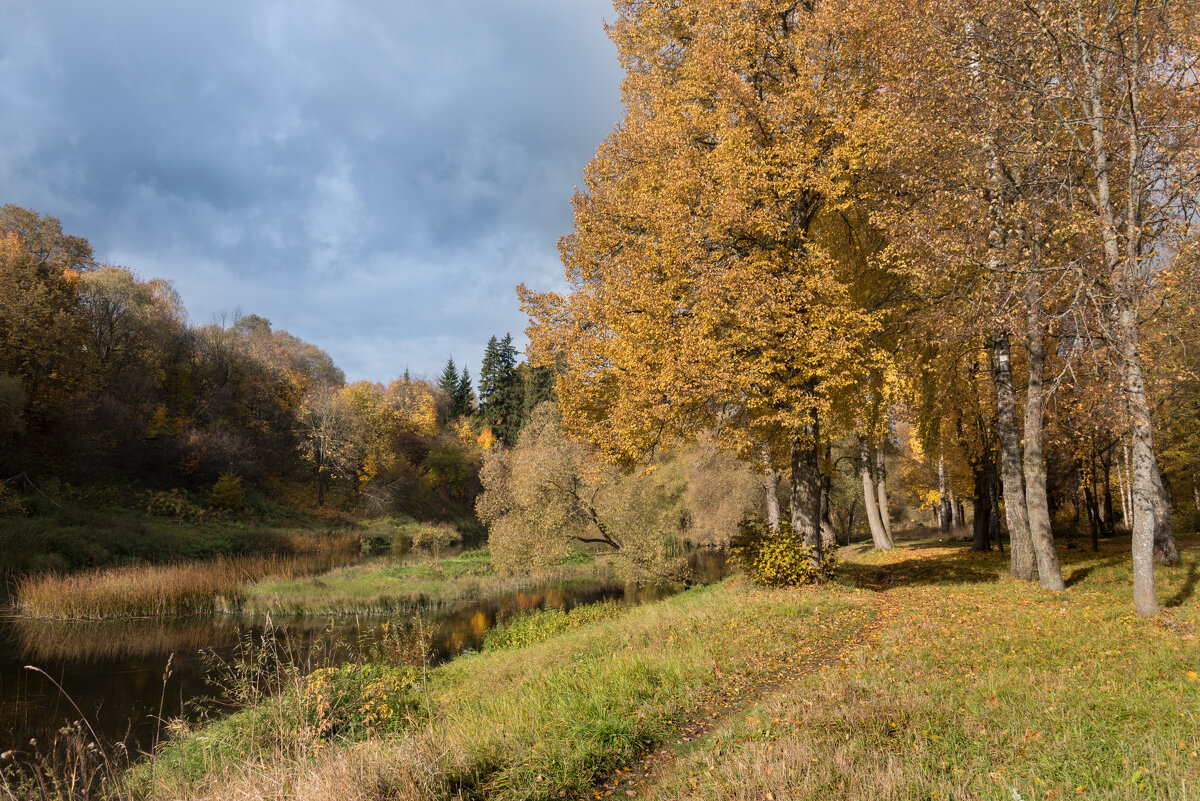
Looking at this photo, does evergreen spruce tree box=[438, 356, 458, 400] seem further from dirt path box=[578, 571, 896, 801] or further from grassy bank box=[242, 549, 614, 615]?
dirt path box=[578, 571, 896, 801]

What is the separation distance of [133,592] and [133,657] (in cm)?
605

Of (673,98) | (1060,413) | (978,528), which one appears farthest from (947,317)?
(978,528)

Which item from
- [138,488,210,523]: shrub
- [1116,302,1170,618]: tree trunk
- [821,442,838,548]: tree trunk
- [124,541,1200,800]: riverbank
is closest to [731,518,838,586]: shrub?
[821,442,838,548]: tree trunk

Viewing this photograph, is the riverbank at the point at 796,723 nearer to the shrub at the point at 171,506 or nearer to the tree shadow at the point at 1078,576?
the tree shadow at the point at 1078,576

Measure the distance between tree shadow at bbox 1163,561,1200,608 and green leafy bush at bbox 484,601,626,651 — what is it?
35.6 feet

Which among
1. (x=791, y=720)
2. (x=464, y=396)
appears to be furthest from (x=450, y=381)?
(x=791, y=720)

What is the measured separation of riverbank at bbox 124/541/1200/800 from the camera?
4.00m

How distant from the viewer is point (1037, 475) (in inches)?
473

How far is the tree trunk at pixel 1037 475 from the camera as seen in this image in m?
11.6

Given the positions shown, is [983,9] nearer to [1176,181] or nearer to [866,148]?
[866,148]

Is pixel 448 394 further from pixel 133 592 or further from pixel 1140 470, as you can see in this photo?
pixel 1140 470

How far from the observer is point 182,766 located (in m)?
6.57

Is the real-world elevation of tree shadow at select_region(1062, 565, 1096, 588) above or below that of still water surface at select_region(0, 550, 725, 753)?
above

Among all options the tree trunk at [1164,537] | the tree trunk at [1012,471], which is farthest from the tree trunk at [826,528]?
the tree trunk at [1164,537]
